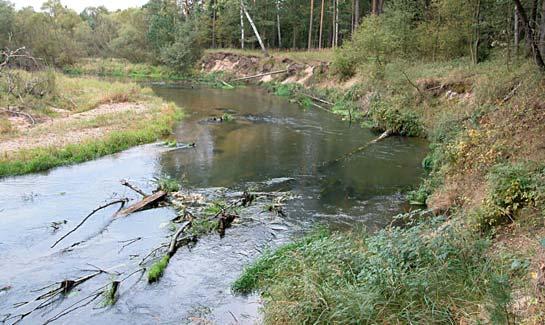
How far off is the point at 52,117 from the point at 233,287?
67.6ft

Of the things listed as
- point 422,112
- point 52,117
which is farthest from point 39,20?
point 422,112

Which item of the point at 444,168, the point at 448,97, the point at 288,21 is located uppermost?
the point at 288,21

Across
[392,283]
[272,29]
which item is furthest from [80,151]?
[272,29]

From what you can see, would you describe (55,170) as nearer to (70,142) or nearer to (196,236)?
(70,142)

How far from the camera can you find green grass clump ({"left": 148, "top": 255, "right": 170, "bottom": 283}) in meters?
8.70

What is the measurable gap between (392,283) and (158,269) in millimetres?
4825

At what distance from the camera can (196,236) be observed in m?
10.6

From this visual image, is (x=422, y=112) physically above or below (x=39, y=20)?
below

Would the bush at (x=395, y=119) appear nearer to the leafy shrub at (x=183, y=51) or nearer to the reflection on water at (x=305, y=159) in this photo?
the reflection on water at (x=305, y=159)

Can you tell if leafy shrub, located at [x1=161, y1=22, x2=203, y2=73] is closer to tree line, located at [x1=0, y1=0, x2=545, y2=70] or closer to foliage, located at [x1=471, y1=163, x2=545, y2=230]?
tree line, located at [x1=0, y1=0, x2=545, y2=70]

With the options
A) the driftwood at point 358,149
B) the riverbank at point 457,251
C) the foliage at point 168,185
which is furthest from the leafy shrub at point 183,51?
the riverbank at point 457,251

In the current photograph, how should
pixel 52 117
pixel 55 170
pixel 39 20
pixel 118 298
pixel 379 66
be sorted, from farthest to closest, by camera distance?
pixel 39 20 < pixel 379 66 < pixel 52 117 < pixel 55 170 < pixel 118 298

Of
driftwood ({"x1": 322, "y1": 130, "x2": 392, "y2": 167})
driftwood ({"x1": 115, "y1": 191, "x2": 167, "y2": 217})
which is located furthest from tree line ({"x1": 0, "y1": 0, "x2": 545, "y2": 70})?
driftwood ({"x1": 115, "y1": 191, "x2": 167, "y2": 217})

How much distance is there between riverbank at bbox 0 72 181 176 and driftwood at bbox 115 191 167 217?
615 centimetres
